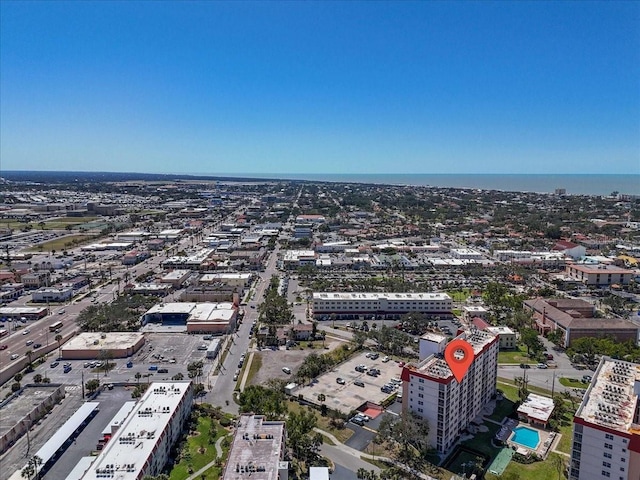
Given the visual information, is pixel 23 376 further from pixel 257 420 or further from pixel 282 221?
pixel 282 221

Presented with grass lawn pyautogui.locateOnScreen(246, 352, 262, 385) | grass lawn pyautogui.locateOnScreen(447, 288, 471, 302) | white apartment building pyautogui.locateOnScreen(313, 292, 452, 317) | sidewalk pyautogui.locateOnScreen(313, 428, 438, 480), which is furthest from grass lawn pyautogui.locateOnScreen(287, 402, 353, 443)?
grass lawn pyautogui.locateOnScreen(447, 288, 471, 302)

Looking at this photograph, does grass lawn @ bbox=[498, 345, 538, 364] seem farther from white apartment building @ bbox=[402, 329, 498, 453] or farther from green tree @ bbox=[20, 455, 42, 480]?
green tree @ bbox=[20, 455, 42, 480]

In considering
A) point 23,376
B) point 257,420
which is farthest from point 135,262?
point 257,420

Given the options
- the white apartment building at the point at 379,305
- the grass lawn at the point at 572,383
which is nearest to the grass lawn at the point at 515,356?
the grass lawn at the point at 572,383

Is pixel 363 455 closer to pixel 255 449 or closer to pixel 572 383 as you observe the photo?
pixel 255 449

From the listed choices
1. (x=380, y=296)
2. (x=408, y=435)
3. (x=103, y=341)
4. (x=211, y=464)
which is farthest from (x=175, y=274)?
(x=408, y=435)

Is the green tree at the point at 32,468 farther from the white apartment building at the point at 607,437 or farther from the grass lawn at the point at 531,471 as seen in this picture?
the white apartment building at the point at 607,437
